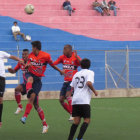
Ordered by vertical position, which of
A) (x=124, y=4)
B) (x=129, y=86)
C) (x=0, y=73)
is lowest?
(x=129, y=86)

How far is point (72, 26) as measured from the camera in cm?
3200

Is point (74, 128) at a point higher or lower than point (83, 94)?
lower

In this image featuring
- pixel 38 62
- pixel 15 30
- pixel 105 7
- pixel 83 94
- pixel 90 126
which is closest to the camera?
pixel 83 94

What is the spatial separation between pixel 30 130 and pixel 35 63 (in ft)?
4.78

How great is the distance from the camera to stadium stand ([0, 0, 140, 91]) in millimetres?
29953

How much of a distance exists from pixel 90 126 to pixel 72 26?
20.2 m

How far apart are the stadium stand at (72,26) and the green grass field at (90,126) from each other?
13.3m

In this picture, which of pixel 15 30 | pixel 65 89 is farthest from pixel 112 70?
pixel 65 89

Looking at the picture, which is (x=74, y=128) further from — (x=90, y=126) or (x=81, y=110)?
(x=90, y=126)

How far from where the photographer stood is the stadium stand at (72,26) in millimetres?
29953

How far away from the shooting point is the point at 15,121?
13375 mm

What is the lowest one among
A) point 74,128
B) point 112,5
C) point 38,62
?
point 74,128

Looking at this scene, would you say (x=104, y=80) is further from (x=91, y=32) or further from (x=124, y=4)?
(x=124, y=4)

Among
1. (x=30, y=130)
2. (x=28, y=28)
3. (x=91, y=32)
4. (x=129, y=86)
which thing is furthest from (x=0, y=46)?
(x=30, y=130)
